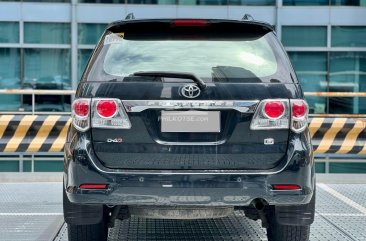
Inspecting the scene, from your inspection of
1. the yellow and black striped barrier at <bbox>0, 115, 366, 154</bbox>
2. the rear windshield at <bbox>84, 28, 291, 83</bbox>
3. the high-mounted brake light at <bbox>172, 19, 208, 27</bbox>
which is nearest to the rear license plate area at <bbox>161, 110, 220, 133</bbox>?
the rear windshield at <bbox>84, 28, 291, 83</bbox>

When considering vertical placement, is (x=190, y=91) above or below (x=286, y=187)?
above

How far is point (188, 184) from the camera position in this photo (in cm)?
385

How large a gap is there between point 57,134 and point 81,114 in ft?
14.6

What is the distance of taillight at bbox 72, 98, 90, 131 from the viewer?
3.94 metres

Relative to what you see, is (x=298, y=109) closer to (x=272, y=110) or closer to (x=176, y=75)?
(x=272, y=110)

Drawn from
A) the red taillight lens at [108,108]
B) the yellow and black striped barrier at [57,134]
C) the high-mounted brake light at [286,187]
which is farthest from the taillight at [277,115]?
the yellow and black striped barrier at [57,134]

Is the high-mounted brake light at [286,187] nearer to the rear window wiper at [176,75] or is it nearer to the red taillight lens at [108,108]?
the rear window wiper at [176,75]

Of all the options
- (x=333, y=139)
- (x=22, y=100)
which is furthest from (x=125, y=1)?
(x=333, y=139)

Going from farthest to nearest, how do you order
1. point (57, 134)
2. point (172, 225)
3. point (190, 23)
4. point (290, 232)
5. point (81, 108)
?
point (57, 134) → point (172, 225) → point (290, 232) → point (190, 23) → point (81, 108)

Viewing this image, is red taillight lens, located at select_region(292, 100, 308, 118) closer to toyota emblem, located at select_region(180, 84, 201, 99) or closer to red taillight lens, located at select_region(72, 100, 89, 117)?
toyota emblem, located at select_region(180, 84, 201, 99)

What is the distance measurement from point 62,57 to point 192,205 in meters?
17.8

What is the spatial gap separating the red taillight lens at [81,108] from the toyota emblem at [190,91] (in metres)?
0.62

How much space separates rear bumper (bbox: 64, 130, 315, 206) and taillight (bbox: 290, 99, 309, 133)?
64 millimetres

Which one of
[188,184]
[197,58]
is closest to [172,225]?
[188,184]
